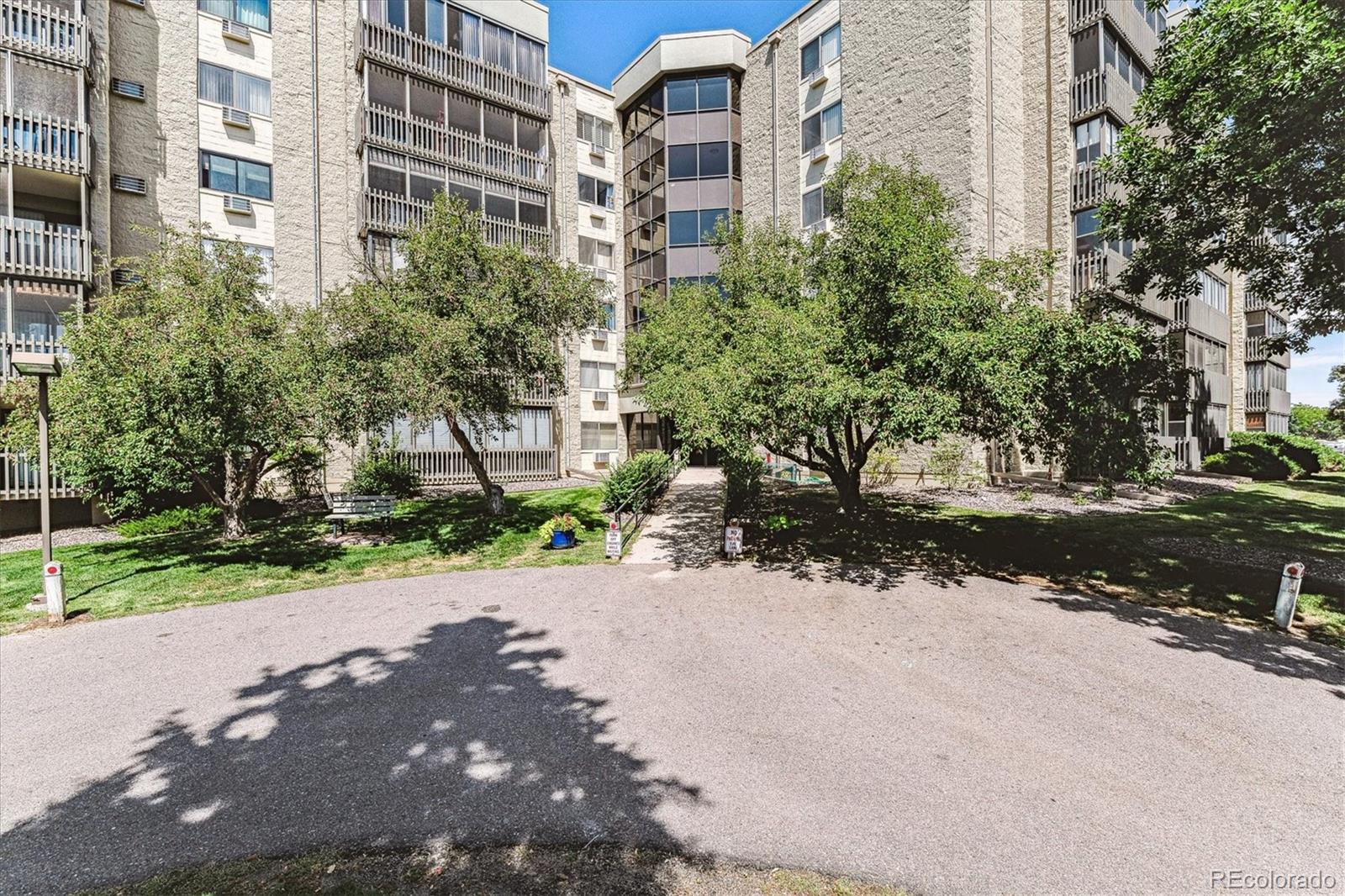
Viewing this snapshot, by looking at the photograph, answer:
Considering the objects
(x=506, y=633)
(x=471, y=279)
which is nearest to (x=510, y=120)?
(x=471, y=279)

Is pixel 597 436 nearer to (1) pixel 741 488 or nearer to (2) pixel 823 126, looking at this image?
(1) pixel 741 488

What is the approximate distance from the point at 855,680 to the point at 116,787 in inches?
279

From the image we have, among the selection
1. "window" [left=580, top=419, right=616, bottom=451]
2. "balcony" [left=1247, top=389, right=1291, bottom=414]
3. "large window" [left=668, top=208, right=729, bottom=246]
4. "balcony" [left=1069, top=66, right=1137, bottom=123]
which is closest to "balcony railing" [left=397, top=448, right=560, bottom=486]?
"window" [left=580, top=419, right=616, bottom=451]

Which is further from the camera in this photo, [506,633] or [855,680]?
[506,633]

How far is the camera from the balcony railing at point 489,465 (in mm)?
23812

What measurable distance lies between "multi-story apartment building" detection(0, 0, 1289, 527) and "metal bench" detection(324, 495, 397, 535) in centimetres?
229

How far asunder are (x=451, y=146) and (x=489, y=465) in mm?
14140

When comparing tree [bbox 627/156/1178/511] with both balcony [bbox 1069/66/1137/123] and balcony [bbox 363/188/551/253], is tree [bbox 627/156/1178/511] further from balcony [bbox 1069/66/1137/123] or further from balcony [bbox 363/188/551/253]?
balcony [bbox 1069/66/1137/123]

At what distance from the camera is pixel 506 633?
7938 millimetres

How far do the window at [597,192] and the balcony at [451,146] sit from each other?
4.28 meters

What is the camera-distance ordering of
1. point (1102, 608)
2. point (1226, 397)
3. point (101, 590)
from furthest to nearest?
point (1226, 397)
point (101, 590)
point (1102, 608)

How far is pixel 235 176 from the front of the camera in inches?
811

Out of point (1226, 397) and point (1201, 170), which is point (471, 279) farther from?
point (1226, 397)

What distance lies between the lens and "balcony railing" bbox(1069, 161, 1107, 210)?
68.3ft
